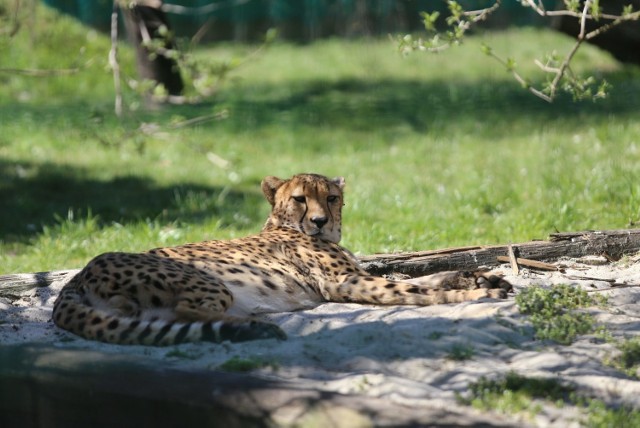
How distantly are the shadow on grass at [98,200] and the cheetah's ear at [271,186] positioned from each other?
2167mm

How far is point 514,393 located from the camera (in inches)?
140

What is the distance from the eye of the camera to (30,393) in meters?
3.70

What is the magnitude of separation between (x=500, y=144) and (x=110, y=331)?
7.55m

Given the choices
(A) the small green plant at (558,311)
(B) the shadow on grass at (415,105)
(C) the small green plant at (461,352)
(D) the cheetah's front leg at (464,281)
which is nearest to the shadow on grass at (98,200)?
(B) the shadow on grass at (415,105)

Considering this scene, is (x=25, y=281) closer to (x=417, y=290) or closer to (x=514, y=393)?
(x=417, y=290)

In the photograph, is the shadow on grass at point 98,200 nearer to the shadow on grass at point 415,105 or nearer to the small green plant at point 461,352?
the shadow on grass at point 415,105

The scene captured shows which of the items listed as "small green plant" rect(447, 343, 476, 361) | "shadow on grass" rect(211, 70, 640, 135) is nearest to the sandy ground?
"small green plant" rect(447, 343, 476, 361)

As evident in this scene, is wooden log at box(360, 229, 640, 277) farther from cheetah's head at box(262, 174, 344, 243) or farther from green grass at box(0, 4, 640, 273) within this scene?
green grass at box(0, 4, 640, 273)

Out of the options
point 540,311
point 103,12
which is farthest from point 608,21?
point 103,12

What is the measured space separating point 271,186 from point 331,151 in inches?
221

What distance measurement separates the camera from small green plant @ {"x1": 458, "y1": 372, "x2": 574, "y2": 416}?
3459 mm

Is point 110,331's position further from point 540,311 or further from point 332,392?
point 540,311

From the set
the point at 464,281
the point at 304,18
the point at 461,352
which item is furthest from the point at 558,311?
the point at 304,18

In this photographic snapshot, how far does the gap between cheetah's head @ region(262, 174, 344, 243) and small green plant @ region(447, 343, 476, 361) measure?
1.92 m
